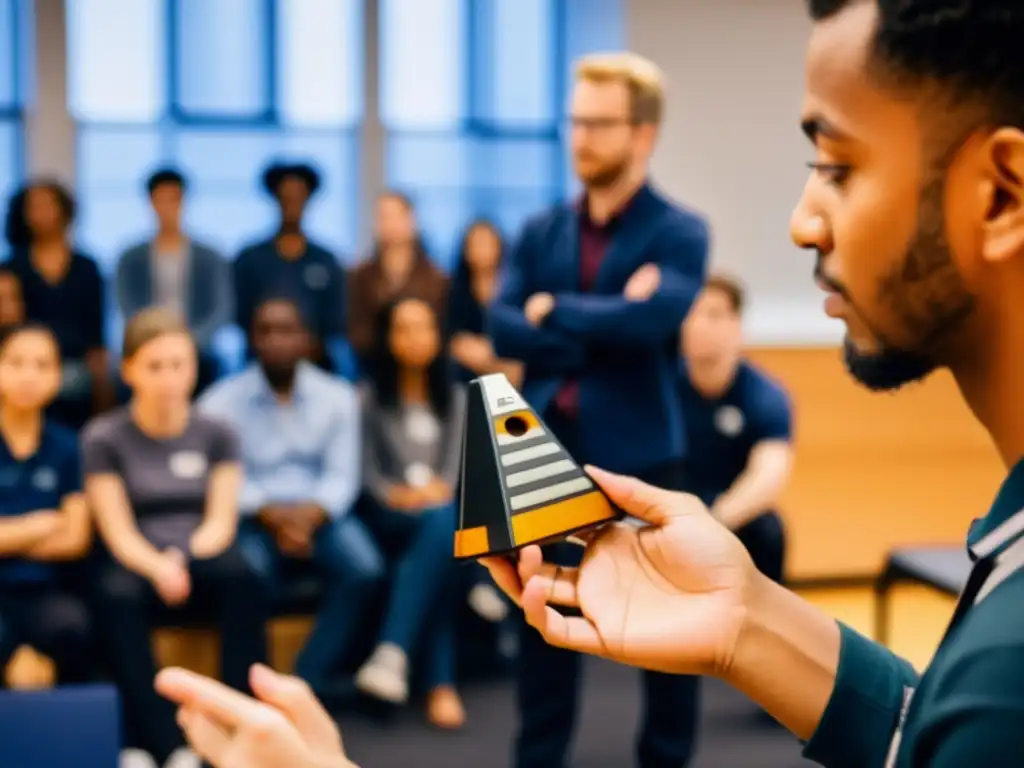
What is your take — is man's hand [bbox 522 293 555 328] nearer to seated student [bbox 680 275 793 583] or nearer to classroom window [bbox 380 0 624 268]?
seated student [bbox 680 275 793 583]

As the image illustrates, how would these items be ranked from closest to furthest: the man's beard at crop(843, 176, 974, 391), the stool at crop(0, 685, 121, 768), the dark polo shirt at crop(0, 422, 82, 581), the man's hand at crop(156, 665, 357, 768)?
1. the man's beard at crop(843, 176, 974, 391)
2. the man's hand at crop(156, 665, 357, 768)
3. the stool at crop(0, 685, 121, 768)
4. the dark polo shirt at crop(0, 422, 82, 581)

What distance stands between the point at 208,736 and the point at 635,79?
233 cm

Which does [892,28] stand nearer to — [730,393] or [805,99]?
[805,99]

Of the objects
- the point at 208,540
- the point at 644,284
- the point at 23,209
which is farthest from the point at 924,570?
the point at 23,209

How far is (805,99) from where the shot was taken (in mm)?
944

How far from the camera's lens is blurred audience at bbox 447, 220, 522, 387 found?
190 inches

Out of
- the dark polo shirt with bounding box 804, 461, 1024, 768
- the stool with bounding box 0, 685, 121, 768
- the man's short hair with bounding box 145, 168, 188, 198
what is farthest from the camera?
the man's short hair with bounding box 145, 168, 188, 198

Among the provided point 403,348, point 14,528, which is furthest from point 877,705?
point 403,348

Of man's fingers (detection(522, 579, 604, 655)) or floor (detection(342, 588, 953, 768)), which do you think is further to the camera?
floor (detection(342, 588, 953, 768))

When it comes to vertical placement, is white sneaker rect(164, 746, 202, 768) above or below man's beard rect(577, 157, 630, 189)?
below

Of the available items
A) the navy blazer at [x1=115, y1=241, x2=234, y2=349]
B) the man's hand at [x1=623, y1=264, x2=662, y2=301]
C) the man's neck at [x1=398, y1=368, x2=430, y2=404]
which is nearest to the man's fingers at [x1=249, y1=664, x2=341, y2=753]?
the man's hand at [x1=623, y1=264, x2=662, y2=301]

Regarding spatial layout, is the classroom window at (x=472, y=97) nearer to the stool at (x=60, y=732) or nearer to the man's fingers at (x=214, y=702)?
the stool at (x=60, y=732)

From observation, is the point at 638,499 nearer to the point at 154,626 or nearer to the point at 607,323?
the point at 607,323

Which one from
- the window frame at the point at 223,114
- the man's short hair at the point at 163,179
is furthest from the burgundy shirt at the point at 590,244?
the window frame at the point at 223,114
